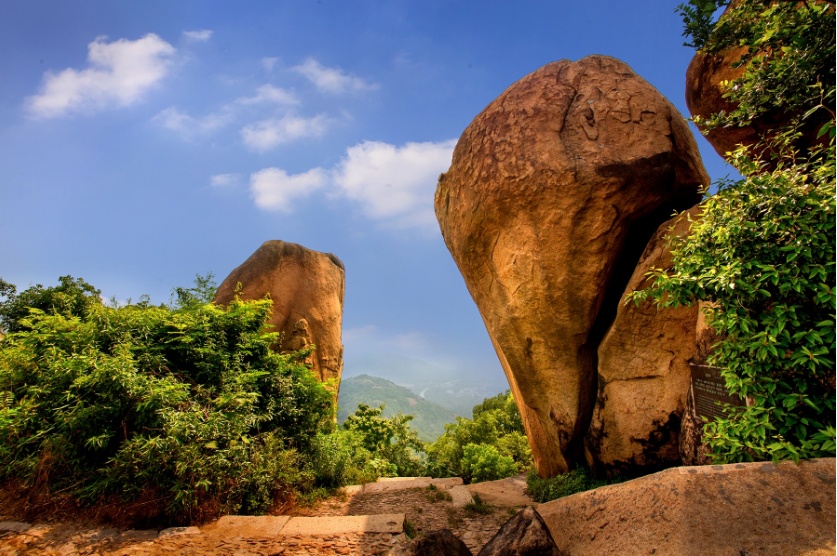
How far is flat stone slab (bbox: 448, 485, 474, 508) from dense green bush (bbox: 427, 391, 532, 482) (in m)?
4.75

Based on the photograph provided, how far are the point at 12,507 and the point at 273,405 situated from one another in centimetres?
385

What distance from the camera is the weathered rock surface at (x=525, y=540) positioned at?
14.1ft

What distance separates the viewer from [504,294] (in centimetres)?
827

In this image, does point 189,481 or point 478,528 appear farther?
point 478,528

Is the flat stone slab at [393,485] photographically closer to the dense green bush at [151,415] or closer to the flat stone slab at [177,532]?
the dense green bush at [151,415]

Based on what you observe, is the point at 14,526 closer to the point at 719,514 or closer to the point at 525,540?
the point at 525,540

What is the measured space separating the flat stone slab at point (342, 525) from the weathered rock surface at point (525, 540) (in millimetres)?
1855

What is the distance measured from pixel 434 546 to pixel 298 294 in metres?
11.9

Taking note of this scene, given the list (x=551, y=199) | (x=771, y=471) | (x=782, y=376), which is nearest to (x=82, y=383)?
(x=551, y=199)

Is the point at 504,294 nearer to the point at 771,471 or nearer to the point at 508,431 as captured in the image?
the point at 771,471

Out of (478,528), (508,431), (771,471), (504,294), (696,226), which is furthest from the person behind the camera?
(508,431)

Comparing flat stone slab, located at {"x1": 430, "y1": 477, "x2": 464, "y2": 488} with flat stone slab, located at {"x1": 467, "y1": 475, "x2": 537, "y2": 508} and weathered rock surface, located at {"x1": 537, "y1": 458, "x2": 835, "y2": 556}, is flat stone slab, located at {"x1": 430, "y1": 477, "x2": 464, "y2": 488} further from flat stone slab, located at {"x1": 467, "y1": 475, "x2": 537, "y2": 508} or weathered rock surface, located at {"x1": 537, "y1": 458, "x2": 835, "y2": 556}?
weathered rock surface, located at {"x1": 537, "y1": 458, "x2": 835, "y2": 556}

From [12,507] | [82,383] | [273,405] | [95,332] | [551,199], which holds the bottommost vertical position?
[12,507]

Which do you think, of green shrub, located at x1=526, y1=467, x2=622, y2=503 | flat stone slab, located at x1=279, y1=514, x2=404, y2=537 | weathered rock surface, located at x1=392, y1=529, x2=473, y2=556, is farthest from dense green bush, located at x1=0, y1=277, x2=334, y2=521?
green shrub, located at x1=526, y1=467, x2=622, y2=503
